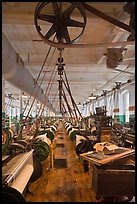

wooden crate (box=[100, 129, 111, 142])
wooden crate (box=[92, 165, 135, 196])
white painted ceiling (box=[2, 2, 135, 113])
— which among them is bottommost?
wooden crate (box=[92, 165, 135, 196])

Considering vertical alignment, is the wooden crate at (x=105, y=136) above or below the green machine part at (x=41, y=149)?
above

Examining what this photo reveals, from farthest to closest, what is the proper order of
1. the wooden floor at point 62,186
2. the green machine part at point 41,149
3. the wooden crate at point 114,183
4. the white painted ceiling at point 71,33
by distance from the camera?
the green machine part at point 41,149, the wooden floor at point 62,186, the white painted ceiling at point 71,33, the wooden crate at point 114,183

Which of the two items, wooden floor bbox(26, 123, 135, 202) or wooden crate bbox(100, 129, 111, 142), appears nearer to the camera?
wooden floor bbox(26, 123, 135, 202)

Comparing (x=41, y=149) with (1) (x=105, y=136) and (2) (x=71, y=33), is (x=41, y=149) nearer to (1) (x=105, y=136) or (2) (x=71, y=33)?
(1) (x=105, y=136)

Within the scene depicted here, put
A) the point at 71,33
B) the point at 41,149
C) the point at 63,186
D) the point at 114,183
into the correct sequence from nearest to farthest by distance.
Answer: the point at 114,183 → the point at 63,186 → the point at 71,33 → the point at 41,149

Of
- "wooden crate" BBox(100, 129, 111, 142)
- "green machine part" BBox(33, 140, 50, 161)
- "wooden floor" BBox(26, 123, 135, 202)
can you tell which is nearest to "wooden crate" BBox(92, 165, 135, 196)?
"wooden floor" BBox(26, 123, 135, 202)

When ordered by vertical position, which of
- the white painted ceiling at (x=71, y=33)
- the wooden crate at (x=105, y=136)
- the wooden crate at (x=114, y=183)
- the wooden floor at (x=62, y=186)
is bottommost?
the wooden floor at (x=62, y=186)

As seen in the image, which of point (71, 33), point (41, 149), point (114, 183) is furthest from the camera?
point (41, 149)

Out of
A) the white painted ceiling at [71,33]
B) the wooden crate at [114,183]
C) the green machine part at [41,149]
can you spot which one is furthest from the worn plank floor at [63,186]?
the white painted ceiling at [71,33]

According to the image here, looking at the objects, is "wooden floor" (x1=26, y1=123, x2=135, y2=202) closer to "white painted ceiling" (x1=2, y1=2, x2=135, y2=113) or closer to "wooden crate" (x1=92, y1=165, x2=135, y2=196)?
"wooden crate" (x1=92, y1=165, x2=135, y2=196)

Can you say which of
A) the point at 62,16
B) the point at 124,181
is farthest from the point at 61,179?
the point at 62,16

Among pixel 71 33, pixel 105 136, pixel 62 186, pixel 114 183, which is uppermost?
pixel 71 33

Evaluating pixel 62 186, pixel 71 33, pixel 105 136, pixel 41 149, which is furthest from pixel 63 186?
pixel 71 33

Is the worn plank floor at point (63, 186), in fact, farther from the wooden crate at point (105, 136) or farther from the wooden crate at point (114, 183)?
the wooden crate at point (105, 136)
